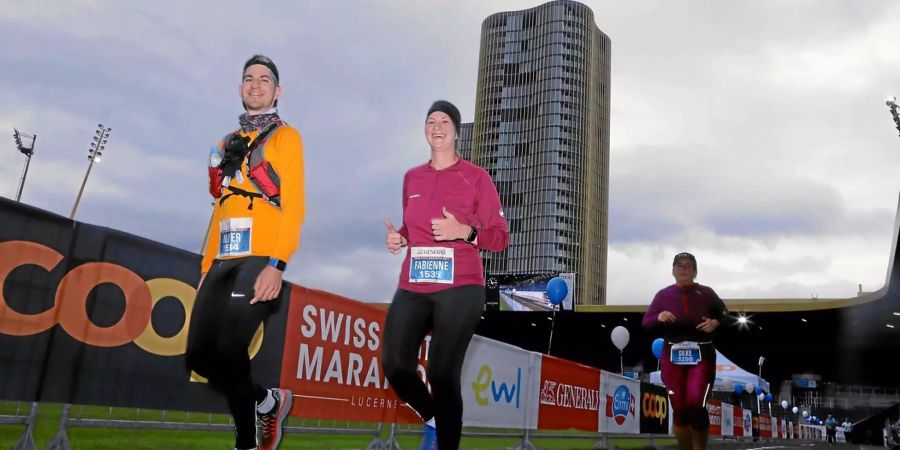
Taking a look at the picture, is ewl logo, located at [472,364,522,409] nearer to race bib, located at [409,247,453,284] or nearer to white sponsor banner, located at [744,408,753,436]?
race bib, located at [409,247,453,284]

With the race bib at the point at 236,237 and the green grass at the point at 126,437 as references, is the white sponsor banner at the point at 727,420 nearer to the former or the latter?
the green grass at the point at 126,437

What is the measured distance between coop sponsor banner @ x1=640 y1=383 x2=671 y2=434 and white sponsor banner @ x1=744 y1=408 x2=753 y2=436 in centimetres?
944

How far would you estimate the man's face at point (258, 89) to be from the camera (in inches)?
144

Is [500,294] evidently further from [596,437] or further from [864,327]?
[596,437]

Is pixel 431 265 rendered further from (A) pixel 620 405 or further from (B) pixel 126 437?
(A) pixel 620 405

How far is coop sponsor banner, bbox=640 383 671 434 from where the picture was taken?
43.0 ft

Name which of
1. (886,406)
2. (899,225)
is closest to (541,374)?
(899,225)

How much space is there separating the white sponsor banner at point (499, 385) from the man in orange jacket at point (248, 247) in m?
4.15

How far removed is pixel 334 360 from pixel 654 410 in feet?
31.2

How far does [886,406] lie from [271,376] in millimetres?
77002

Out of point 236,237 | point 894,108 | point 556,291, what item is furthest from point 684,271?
point 894,108

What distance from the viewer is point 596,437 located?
11375 mm

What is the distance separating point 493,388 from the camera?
8.19 meters

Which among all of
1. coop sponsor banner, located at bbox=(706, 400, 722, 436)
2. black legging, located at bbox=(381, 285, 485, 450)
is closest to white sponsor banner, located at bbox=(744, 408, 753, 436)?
coop sponsor banner, located at bbox=(706, 400, 722, 436)
